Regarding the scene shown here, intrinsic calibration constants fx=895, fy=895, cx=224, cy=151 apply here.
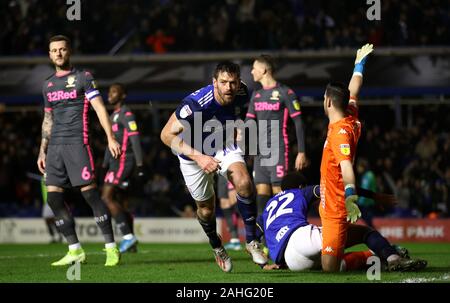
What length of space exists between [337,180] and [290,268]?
1158 millimetres

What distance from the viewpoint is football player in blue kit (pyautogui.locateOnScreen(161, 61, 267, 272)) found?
920 cm

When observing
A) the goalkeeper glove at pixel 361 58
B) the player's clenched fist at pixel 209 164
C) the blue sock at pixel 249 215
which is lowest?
the blue sock at pixel 249 215

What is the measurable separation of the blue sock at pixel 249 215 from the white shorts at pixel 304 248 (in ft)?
1.83

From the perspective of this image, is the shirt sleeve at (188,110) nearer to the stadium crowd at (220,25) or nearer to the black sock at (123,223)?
the black sock at (123,223)

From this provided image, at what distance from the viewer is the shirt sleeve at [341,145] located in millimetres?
8398

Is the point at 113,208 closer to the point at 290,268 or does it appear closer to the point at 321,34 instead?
the point at 290,268

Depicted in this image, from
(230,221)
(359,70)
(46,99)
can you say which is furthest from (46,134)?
(230,221)

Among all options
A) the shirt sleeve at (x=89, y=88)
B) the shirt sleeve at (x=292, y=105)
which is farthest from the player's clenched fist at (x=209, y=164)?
the shirt sleeve at (x=292, y=105)

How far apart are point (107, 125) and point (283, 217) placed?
245cm

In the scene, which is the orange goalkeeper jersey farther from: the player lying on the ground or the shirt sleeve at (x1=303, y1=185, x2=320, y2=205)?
the shirt sleeve at (x1=303, y1=185, x2=320, y2=205)

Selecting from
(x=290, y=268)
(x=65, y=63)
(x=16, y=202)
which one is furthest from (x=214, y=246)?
(x=16, y=202)

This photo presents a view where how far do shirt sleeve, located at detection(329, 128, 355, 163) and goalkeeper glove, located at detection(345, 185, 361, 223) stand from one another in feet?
1.48

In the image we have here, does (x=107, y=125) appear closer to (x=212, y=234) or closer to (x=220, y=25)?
(x=212, y=234)

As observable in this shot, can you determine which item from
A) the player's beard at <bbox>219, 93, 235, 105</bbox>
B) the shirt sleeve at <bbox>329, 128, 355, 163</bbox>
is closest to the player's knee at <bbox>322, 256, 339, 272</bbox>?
the shirt sleeve at <bbox>329, 128, 355, 163</bbox>
